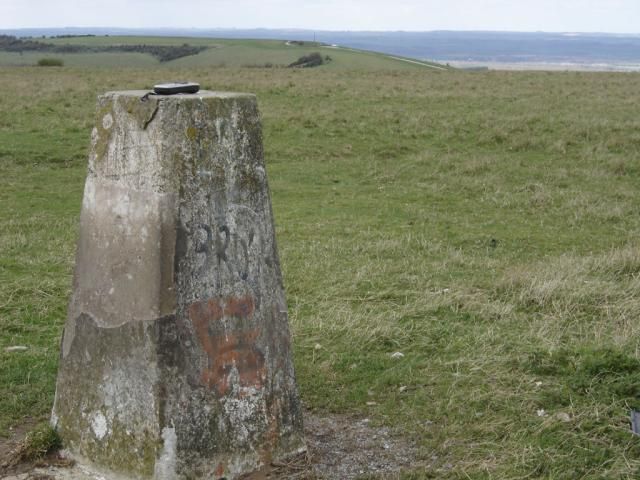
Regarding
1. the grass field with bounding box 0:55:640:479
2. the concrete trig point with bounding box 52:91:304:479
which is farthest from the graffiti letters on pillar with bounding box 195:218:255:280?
the grass field with bounding box 0:55:640:479

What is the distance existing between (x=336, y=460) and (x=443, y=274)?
416 centimetres

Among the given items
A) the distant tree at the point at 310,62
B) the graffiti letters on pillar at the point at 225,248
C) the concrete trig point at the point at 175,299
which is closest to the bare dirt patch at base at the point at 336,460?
the concrete trig point at the point at 175,299

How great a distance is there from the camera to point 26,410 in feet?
19.2

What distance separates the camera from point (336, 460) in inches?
202

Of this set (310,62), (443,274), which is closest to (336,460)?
(443,274)

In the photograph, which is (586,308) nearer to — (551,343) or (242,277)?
(551,343)

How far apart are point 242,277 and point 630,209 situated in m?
9.35

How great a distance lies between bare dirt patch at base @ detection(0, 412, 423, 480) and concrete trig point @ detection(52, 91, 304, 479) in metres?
0.12

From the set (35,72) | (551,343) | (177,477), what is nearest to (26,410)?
(177,477)

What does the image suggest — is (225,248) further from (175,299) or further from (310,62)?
(310,62)

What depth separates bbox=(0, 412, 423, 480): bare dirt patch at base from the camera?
16.0 feet

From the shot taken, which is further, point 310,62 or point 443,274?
point 310,62

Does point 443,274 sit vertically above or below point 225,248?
below

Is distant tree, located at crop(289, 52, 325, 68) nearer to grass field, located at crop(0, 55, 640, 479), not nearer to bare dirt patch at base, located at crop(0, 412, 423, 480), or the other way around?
grass field, located at crop(0, 55, 640, 479)
